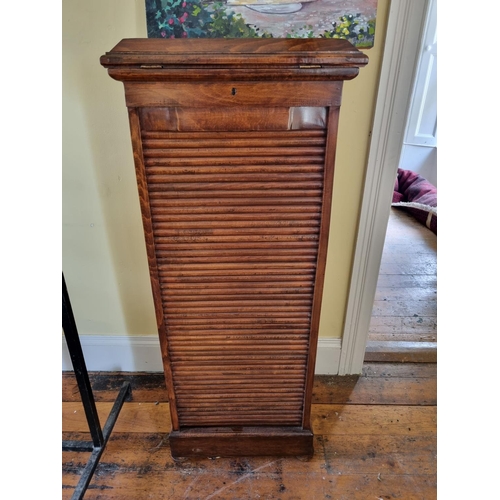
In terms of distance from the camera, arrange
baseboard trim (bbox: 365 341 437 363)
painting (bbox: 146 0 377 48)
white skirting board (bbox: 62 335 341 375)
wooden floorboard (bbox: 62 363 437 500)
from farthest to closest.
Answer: baseboard trim (bbox: 365 341 437 363)
white skirting board (bbox: 62 335 341 375)
wooden floorboard (bbox: 62 363 437 500)
painting (bbox: 146 0 377 48)

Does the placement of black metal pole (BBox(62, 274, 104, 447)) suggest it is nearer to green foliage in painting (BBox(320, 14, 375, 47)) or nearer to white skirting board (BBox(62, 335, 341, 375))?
white skirting board (BBox(62, 335, 341, 375))

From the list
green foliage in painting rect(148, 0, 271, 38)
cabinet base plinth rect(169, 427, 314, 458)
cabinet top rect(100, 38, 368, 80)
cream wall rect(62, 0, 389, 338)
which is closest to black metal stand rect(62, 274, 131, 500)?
cabinet base plinth rect(169, 427, 314, 458)

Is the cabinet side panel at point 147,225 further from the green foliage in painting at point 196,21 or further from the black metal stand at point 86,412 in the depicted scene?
the green foliage in painting at point 196,21

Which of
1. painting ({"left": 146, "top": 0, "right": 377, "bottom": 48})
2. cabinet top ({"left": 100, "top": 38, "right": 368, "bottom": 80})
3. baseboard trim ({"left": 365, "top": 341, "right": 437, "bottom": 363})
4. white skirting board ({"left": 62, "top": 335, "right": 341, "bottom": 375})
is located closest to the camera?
cabinet top ({"left": 100, "top": 38, "right": 368, "bottom": 80})

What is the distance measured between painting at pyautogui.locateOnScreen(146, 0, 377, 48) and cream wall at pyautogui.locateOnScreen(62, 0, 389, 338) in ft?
0.15

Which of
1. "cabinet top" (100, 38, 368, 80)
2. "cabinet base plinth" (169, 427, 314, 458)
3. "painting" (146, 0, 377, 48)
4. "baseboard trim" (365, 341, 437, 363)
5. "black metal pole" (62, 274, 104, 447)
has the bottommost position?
"baseboard trim" (365, 341, 437, 363)

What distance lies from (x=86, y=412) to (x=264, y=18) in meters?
1.27

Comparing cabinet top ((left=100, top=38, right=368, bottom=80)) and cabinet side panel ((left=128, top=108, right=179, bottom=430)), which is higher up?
cabinet top ((left=100, top=38, right=368, bottom=80))

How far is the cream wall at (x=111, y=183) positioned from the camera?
112 cm

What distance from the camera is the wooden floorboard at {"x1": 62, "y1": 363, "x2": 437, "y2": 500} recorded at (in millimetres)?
1198

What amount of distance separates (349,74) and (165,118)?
0.39 metres

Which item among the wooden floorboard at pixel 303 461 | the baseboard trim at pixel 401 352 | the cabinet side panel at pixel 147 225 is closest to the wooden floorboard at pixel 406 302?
the baseboard trim at pixel 401 352

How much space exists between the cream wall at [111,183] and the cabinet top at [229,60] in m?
0.41
